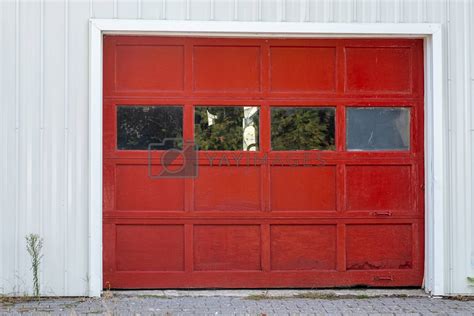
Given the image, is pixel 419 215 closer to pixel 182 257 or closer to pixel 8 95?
pixel 182 257

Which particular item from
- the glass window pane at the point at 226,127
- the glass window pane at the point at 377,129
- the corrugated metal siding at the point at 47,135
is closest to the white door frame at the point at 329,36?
the corrugated metal siding at the point at 47,135

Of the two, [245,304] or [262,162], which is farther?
[262,162]

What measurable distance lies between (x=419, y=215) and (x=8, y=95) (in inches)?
168

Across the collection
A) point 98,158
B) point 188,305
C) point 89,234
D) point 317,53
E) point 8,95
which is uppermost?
point 317,53

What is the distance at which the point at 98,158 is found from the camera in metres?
7.30

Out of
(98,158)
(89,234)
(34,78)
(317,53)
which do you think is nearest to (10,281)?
(89,234)

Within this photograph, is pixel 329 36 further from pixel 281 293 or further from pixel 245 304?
pixel 245 304

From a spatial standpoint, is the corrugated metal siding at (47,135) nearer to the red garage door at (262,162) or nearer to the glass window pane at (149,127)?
the red garage door at (262,162)

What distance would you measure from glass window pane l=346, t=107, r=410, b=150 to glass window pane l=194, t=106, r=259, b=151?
99cm

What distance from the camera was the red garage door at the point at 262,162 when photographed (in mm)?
7539

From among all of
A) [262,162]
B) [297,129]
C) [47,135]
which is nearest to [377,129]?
[297,129]

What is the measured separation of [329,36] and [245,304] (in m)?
2.78

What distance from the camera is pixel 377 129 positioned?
25.3 feet

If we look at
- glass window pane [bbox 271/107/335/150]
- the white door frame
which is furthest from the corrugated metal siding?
A: glass window pane [bbox 271/107/335/150]
